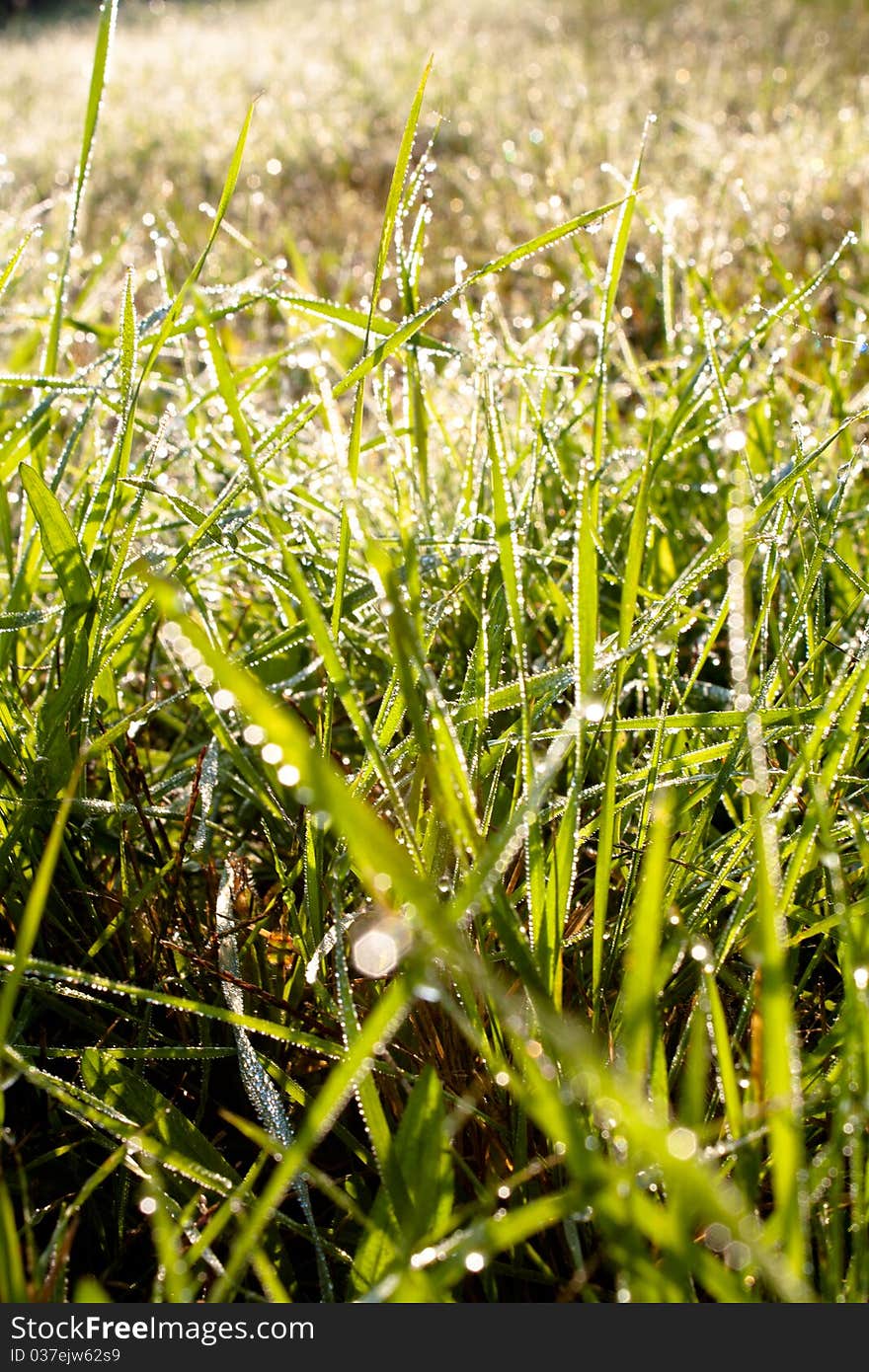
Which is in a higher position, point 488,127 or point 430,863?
point 488,127

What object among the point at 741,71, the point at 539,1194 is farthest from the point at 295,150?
the point at 539,1194

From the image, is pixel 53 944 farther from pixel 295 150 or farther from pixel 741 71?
pixel 741 71

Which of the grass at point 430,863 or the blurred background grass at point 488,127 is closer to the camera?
the grass at point 430,863

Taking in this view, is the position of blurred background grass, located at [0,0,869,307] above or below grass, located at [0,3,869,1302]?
above

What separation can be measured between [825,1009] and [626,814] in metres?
0.19

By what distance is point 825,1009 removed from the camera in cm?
72

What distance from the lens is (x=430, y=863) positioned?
0.69m

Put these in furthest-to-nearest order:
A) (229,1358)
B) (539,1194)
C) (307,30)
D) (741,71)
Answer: (307,30) < (741,71) < (539,1194) < (229,1358)

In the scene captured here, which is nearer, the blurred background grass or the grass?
the grass

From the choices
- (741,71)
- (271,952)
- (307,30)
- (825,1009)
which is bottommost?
(825,1009)

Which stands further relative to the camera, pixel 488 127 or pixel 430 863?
pixel 488 127

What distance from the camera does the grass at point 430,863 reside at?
0.46 metres

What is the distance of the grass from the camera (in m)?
0.46

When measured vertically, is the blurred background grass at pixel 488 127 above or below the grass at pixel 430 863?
above
